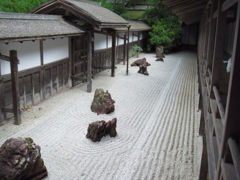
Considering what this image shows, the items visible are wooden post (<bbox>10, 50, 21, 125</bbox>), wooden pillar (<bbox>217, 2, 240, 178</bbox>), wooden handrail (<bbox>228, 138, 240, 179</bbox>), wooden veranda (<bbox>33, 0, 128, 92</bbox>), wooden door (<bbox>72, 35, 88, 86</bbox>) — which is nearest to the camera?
wooden handrail (<bbox>228, 138, 240, 179</bbox>)

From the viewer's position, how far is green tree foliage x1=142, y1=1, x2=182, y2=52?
942 inches

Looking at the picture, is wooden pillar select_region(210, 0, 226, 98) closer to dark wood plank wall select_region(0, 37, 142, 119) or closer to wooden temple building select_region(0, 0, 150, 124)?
wooden temple building select_region(0, 0, 150, 124)

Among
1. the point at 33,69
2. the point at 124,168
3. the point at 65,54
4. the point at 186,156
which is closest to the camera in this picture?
the point at 124,168

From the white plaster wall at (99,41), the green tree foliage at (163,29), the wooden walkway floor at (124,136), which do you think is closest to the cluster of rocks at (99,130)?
the wooden walkway floor at (124,136)

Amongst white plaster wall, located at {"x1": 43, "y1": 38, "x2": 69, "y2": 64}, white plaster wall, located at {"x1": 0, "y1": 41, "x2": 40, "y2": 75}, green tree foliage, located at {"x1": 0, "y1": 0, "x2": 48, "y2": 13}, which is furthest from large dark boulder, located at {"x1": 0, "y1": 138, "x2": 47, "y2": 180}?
green tree foliage, located at {"x1": 0, "y1": 0, "x2": 48, "y2": 13}

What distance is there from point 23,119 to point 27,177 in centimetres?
319

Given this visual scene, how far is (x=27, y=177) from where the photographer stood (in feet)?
14.9

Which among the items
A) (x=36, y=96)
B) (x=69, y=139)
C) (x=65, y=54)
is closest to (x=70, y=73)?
(x=65, y=54)

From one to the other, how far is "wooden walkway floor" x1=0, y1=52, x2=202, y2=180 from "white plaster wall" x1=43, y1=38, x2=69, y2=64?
1481 millimetres

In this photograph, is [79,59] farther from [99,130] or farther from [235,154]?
[235,154]

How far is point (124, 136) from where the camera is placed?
21.8 feet

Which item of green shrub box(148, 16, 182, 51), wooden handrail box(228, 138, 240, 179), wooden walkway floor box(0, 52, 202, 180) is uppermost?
green shrub box(148, 16, 182, 51)

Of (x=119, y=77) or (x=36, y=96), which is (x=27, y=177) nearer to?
(x=36, y=96)

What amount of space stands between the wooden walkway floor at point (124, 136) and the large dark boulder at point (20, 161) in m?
0.38
